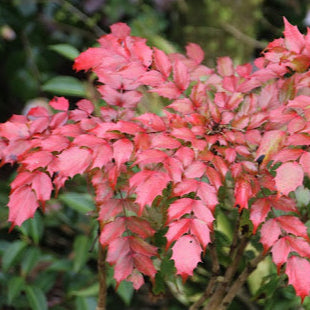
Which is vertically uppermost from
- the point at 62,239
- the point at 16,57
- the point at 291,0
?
the point at 291,0

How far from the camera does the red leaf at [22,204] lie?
909 millimetres

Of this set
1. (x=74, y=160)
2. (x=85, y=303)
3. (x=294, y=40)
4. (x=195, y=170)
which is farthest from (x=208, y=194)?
(x=85, y=303)

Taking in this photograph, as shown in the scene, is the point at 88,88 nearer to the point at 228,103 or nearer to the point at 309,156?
the point at 228,103

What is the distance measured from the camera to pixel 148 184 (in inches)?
32.4

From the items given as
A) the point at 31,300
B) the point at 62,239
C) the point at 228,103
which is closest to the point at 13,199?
the point at 228,103

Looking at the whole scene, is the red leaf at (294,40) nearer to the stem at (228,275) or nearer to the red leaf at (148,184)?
the red leaf at (148,184)

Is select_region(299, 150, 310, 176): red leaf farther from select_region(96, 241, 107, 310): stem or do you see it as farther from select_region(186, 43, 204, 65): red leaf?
select_region(96, 241, 107, 310): stem

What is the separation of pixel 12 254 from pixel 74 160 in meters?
1.03

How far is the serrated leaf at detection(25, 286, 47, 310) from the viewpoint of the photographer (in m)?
1.69

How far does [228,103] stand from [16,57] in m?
2.61

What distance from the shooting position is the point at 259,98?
102cm

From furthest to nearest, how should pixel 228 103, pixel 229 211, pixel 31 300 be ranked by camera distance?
pixel 31 300 → pixel 229 211 → pixel 228 103

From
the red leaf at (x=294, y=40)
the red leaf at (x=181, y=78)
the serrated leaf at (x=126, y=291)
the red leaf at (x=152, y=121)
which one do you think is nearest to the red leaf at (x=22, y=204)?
the red leaf at (x=152, y=121)

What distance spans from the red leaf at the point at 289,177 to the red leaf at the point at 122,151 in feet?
Answer: 0.87
